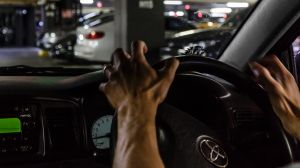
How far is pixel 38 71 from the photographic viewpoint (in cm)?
319

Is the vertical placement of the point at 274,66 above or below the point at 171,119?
above

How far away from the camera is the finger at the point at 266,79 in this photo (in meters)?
1.86

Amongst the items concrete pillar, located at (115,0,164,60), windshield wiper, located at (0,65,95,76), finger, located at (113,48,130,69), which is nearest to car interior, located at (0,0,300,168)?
windshield wiper, located at (0,65,95,76)

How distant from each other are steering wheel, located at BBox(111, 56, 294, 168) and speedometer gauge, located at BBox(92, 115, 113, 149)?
327 millimetres

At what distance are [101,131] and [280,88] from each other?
0.89m

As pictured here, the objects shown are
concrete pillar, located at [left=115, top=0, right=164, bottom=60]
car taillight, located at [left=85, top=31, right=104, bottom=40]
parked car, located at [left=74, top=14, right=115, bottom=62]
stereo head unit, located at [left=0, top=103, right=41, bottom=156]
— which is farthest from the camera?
car taillight, located at [left=85, top=31, right=104, bottom=40]

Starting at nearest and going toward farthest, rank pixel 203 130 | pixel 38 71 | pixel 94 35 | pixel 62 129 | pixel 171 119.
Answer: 1. pixel 171 119
2. pixel 203 130
3. pixel 62 129
4. pixel 38 71
5. pixel 94 35

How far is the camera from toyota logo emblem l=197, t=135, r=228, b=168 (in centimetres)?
207

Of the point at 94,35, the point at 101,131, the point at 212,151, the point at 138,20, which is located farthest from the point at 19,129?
the point at 94,35

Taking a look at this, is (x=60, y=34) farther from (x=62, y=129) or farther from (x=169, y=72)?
(x=169, y=72)

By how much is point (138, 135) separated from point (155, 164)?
87 millimetres

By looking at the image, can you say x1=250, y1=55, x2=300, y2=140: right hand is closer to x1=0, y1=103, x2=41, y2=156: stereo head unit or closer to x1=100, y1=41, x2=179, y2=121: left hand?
x1=100, y1=41, x2=179, y2=121: left hand

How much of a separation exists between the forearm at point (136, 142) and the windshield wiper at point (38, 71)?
1.72 metres

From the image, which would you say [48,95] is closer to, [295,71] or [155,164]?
[155,164]
